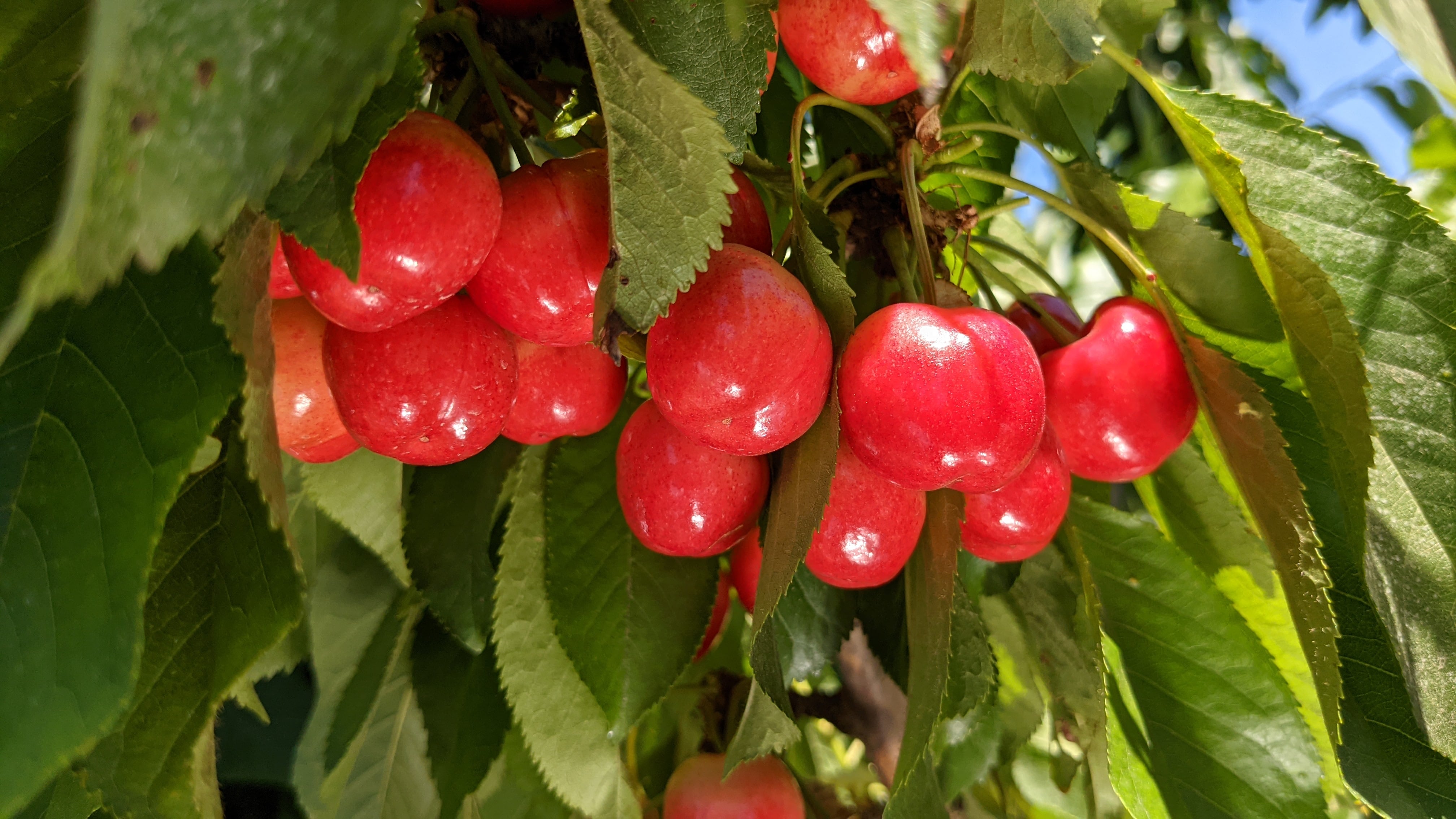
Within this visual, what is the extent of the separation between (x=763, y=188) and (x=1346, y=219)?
271 mm

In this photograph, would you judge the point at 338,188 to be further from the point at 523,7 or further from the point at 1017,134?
the point at 1017,134

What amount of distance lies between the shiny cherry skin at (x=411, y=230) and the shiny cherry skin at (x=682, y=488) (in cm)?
11

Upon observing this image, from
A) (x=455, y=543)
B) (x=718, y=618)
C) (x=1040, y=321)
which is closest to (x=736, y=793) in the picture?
(x=718, y=618)

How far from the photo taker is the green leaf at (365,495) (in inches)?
21.4

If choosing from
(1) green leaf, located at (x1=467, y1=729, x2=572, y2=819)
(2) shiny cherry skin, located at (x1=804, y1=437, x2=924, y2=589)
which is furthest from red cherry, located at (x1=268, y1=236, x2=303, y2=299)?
(1) green leaf, located at (x1=467, y1=729, x2=572, y2=819)

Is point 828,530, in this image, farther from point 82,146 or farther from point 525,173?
point 82,146

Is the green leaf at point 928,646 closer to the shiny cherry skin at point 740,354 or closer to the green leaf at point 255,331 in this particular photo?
the shiny cherry skin at point 740,354

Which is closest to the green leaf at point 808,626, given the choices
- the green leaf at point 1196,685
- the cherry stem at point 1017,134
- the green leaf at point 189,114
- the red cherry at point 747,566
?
the red cherry at point 747,566

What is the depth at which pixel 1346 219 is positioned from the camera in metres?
0.43

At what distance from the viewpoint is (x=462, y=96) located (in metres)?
0.39

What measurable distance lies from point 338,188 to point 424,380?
10 cm

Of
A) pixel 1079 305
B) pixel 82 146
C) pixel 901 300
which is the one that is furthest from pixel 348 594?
pixel 1079 305

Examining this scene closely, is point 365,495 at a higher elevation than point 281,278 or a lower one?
lower

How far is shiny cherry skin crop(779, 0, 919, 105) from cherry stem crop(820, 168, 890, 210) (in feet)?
0.24
